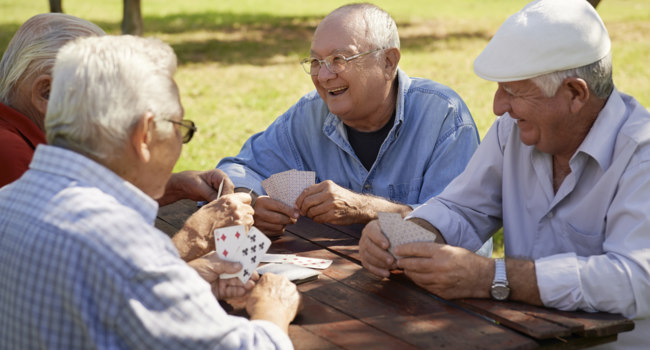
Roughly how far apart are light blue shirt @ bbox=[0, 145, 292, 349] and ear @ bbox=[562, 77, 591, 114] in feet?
4.72

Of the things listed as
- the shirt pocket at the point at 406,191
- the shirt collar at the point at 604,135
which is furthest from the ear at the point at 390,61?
the shirt collar at the point at 604,135

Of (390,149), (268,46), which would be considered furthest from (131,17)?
(390,149)

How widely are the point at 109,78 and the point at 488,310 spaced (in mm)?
1349

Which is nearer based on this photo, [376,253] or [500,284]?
[500,284]

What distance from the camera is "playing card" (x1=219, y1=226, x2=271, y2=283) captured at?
2.43 m

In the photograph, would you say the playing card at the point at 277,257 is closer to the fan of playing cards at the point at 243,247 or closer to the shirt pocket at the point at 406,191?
the fan of playing cards at the point at 243,247

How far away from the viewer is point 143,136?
1903 millimetres

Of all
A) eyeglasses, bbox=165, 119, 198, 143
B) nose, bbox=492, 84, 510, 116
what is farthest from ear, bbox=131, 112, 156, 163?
nose, bbox=492, 84, 510, 116

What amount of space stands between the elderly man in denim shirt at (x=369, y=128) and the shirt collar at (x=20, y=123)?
0.99 meters

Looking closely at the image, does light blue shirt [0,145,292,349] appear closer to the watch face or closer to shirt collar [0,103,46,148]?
the watch face

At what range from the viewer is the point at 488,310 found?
93.4 inches

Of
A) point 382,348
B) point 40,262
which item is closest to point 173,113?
point 40,262

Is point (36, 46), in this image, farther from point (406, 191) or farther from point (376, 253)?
point (406, 191)

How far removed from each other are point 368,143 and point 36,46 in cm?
170
